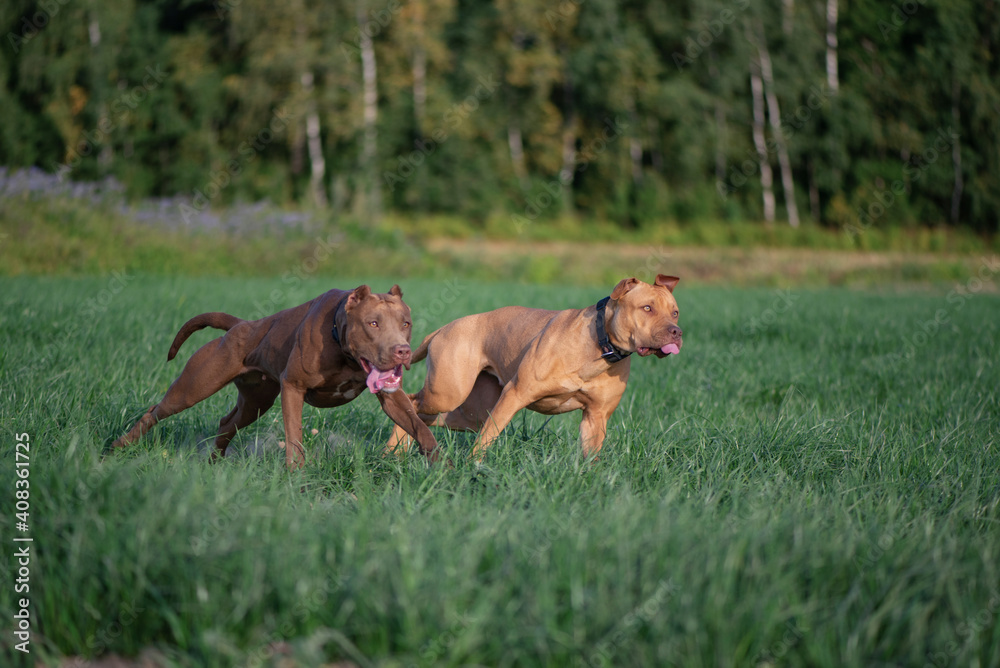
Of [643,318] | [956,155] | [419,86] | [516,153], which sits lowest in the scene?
[643,318]

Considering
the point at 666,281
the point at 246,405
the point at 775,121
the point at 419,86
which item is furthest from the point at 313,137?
the point at 666,281

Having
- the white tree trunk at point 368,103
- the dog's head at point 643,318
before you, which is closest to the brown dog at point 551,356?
the dog's head at point 643,318

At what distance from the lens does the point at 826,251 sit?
2669 cm

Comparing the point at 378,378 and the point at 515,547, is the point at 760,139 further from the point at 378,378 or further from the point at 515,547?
the point at 515,547

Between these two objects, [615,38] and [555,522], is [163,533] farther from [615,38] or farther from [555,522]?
[615,38]

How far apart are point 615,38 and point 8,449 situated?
27160 mm

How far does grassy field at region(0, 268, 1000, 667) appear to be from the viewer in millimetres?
2512

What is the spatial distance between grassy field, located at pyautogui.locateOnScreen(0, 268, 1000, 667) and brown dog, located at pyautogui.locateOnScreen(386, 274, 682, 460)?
0.22m

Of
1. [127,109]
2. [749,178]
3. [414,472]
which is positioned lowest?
[414,472]

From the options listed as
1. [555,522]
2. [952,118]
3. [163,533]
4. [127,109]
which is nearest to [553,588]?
[555,522]

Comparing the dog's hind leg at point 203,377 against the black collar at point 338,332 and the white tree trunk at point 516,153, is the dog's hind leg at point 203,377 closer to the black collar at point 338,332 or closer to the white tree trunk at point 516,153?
the black collar at point 338,332

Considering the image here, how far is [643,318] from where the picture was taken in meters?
4.41

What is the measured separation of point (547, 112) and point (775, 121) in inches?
326

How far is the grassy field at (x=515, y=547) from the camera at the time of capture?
251cm
